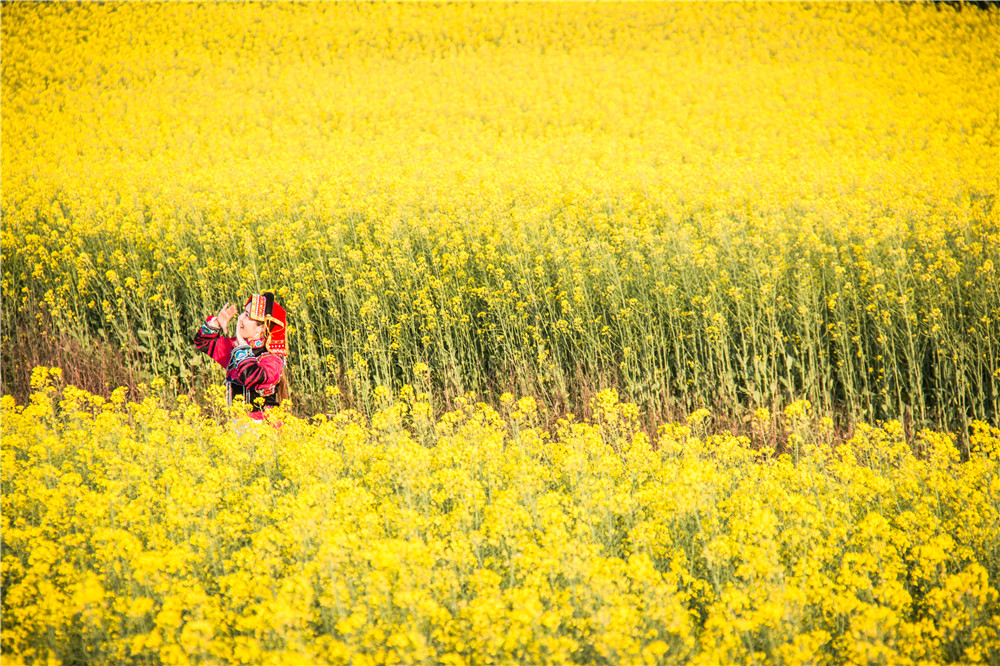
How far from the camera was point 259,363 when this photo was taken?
4785mm

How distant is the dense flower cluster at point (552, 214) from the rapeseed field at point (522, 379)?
0.08m

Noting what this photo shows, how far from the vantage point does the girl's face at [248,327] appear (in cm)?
476

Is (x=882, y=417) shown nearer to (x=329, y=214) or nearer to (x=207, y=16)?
(x=329, y=214)

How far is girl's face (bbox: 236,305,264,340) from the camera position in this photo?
4.76m

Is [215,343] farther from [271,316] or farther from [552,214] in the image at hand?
[552,214]

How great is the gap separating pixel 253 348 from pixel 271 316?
271 millimetres

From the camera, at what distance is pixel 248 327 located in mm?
4762

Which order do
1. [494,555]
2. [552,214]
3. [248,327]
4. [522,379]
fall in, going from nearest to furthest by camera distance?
[494,555] < [248,327] < [522,379] < [552,214]

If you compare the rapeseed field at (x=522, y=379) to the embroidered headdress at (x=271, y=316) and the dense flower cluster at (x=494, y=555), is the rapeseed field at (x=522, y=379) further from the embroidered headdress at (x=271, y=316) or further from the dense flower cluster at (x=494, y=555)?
the embroidered headdress at (x=271, y=316)

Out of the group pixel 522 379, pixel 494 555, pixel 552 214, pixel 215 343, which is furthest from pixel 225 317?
pixel 552 214

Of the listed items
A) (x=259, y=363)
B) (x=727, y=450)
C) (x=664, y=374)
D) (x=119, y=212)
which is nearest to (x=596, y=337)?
(x=664, y=374)

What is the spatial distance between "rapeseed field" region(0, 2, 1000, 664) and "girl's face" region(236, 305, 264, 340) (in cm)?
63

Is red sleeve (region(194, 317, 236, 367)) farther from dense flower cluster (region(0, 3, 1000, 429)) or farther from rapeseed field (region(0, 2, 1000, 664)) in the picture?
dense flower cluster (region(0, 3, 1000, 429))

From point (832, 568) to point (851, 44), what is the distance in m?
20.4
